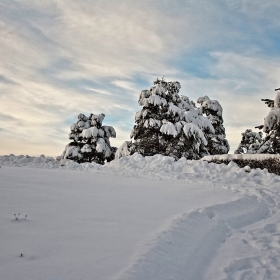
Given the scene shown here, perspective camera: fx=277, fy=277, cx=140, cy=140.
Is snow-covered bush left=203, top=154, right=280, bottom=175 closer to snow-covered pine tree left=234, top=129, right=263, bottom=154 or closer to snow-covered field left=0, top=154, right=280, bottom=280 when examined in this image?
snow-covered field left=0, top=154, right=280, bottom=280

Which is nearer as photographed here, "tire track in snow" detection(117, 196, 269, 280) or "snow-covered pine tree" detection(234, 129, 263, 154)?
"tire track in snow" detection(117, 196, 269, 280)

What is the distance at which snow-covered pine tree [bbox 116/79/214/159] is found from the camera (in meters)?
16.8

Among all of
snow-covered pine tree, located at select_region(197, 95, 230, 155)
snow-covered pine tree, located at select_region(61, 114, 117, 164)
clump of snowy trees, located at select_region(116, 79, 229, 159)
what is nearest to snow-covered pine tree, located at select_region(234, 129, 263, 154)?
snow-covered pine tree, located at select_region(197, 95, 230, 155)

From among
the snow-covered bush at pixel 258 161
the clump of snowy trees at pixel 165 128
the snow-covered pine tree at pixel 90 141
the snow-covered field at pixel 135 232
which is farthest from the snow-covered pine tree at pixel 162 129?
the snow-covered field at pixel 135 232

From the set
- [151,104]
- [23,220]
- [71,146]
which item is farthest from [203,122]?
[23,220]

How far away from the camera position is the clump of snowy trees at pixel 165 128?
54.3 feet

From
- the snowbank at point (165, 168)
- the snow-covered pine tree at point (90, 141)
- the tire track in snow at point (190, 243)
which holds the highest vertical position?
the snow-covered pine tree at point (90, 141)

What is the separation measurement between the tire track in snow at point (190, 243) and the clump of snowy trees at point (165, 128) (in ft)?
37.1

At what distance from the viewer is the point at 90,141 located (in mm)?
22000

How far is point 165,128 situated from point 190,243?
42.6 ft

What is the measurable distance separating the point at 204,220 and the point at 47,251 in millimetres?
2481

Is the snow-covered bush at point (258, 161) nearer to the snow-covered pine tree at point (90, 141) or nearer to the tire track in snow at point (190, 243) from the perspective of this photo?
the tire track in snow at point (190, 243)

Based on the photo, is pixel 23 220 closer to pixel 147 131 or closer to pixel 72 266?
pixel 72 266

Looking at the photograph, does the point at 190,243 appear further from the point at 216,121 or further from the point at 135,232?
the point at 216,121
